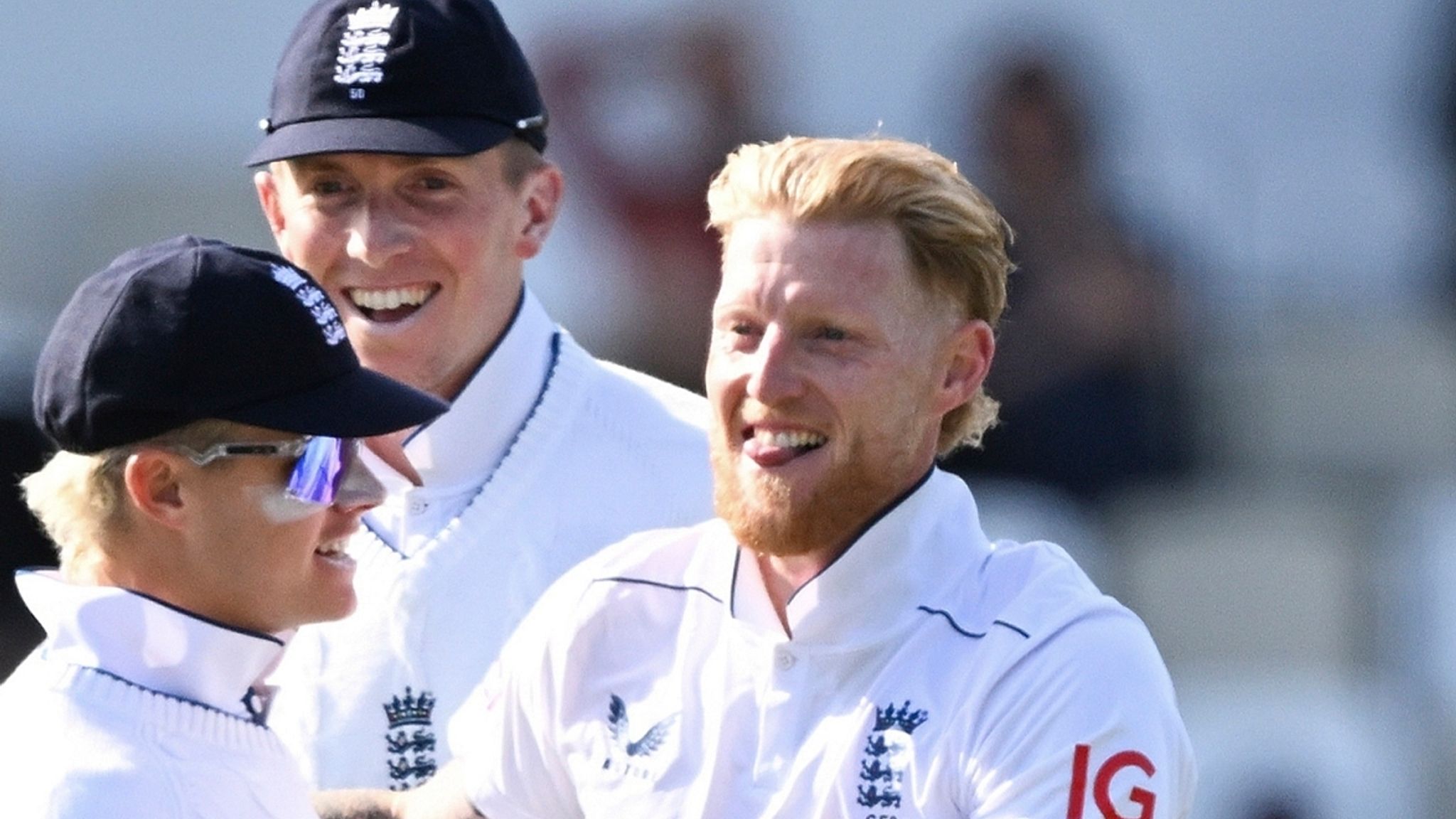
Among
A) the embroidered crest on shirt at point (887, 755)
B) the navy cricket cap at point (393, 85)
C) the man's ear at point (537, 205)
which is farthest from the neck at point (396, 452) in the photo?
the embroidered crest on shirt at point (887, 755)

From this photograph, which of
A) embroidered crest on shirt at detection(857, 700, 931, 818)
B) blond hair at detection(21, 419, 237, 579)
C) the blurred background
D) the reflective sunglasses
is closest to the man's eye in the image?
the reflective sunglasses

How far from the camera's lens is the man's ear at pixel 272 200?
4.32 m

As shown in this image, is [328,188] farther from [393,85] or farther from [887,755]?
[887,755]

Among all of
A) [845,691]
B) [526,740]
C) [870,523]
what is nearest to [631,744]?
[526,740]

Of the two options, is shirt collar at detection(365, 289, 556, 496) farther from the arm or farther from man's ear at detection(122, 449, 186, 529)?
man's ear at detection(122, 449, 186, 529)

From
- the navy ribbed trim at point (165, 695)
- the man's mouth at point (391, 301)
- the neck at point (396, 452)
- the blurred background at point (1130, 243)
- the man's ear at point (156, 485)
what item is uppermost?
the man's ear at point (156, 485)

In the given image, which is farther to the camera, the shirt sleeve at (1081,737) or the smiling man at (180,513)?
the shirt sleeve at (1081,737)

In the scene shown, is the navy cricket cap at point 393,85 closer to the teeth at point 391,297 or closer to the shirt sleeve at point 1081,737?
the teeth at point 391,297

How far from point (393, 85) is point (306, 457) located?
111 centimetres

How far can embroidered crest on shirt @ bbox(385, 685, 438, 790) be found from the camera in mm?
3979

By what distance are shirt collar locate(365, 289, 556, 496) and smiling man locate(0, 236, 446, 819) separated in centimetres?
93

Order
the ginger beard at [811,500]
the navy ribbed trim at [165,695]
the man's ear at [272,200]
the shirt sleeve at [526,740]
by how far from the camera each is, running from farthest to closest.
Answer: the man's ear at [272,200]
the shirt sleeve at [526,740]
the ginger beard at [811,500]
the navy ribbed trim at [165,695]

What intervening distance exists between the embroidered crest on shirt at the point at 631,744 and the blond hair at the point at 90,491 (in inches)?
26.0

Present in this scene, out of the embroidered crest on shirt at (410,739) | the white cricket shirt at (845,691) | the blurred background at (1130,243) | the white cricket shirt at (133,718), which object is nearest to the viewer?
the white cricket shirt at (133,718)
